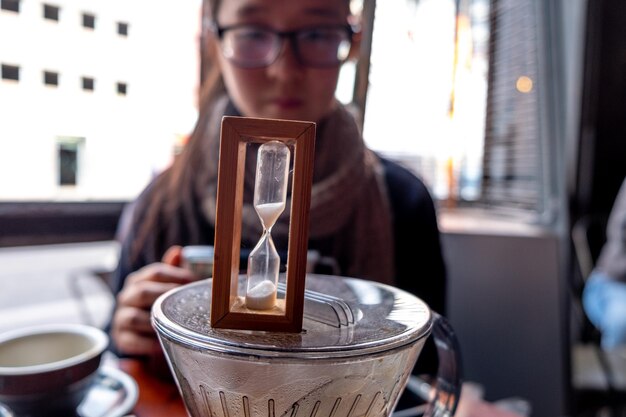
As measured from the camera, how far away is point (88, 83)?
1.31 metres

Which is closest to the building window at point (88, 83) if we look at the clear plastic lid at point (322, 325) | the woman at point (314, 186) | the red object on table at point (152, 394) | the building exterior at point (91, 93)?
the building exterior at point (91, 93)

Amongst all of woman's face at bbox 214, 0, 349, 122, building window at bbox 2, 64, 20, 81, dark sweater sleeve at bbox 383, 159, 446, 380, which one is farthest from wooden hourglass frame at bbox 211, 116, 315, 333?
building window at bbox 2, 64, 20, 81

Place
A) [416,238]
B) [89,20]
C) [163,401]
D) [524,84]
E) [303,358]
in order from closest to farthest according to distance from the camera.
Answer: [303,358], [163,401], [416,238], [89,20], [524,84]

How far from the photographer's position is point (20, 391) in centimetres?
44

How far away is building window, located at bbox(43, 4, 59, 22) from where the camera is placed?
→ 117 centimetres

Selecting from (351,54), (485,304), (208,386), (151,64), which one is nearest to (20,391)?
(208,386)

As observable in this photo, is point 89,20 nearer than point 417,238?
No

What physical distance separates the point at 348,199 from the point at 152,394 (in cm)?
40

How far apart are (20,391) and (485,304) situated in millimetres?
1425

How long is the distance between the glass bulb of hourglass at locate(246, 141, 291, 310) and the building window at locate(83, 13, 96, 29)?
47.8 inches

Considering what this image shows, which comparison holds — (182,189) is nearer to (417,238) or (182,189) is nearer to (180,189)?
(180,189)

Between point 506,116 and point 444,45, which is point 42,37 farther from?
point 506,116

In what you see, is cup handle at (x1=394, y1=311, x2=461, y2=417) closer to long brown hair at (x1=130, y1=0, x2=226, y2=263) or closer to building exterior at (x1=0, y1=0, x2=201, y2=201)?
long brown hair at (x1=130, y1=0, x2=226, y2=263)

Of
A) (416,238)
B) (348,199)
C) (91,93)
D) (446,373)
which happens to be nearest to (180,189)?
(348,199)
